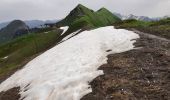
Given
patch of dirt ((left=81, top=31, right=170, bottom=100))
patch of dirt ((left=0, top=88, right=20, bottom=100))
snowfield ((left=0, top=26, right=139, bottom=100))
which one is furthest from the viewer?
patch of dirt ((left=0, top=88, right=20, bottom=100))

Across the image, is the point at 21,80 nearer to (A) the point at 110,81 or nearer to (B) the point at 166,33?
(A) the point at 110,81

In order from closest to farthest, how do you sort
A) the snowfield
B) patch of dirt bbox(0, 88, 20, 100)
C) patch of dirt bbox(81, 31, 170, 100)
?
patch of dirt bbox(81, 31, 170, 100), the snowfield, patch of dirt bbox(0, 88, 20, 100)

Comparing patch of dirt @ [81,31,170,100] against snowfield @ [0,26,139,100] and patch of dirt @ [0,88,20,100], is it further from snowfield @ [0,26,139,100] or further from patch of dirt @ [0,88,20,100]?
patch of dirt @ [0,88,20,100]

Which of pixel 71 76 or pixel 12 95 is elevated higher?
pixel 71 76

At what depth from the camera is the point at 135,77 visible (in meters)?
28.9

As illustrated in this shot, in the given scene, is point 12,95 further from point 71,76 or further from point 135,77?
point 135,77

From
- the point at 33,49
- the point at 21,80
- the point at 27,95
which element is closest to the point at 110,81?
the point at 27,95

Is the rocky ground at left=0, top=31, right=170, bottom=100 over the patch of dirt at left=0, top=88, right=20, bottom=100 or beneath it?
over

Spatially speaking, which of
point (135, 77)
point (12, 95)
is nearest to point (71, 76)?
point (135, 77)

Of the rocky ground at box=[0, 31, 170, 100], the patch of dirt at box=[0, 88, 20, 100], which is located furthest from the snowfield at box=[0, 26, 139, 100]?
the rocky ground at box=[0, 31, 170, 100]

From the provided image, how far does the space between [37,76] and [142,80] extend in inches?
537

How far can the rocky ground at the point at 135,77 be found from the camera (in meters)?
25.3

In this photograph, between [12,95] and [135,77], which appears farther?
[12,95]

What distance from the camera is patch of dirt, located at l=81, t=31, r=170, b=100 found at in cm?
2530
